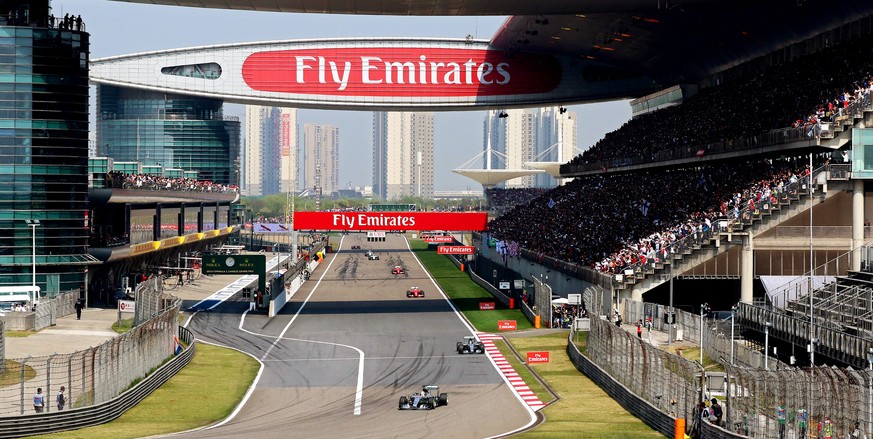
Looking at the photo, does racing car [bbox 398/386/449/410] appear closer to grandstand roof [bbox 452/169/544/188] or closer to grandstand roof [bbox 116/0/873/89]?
grandstand roof [bbox 116/0/873/89]

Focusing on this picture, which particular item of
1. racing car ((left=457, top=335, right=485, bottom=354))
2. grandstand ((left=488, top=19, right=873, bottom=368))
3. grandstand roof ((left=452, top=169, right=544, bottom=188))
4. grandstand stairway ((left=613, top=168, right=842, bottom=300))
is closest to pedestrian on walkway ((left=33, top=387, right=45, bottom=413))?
racing car ((left=457, top=335, right=485, bottom=354))

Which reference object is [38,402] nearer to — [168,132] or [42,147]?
[42,147]

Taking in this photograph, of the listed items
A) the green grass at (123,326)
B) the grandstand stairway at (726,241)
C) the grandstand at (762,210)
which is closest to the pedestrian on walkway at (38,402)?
the green grass at (123,326)

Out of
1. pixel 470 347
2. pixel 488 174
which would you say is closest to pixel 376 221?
pixel 470 347

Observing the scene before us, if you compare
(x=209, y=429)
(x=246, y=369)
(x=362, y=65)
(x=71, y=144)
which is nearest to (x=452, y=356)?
(x=246, y=369)

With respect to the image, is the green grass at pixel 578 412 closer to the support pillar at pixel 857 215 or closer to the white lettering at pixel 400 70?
the support pillar at pixel 857 215

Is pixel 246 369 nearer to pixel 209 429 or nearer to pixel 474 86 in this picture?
pixel 209 429
